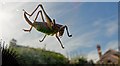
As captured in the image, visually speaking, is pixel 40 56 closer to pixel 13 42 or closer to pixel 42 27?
pixel 13 42

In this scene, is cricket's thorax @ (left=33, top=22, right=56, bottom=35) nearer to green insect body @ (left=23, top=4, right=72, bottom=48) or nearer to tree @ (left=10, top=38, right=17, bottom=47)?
green insect body @ (left=23, top=4, right=72, bottom=48)

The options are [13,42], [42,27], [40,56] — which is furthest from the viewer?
[40,56]

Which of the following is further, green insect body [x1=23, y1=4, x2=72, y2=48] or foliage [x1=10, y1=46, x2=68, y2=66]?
foliage [x1=10, y1=46, x2=68, y2=66]

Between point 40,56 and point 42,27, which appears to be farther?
point 40,56

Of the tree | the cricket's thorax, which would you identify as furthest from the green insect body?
the tree

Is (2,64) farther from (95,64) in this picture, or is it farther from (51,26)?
(95,64)

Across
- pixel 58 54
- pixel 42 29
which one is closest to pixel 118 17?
pixel 58 54

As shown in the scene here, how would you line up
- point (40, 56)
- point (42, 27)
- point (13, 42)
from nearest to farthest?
1. point (42, 27)
2. point (13, 42)
3. point (40, 56)

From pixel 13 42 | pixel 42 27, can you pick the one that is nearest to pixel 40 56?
pixel 13 42

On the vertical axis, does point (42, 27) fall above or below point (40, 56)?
above

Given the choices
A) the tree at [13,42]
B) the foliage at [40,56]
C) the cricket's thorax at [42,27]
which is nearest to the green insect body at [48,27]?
the cricket's thorax at [42,27]

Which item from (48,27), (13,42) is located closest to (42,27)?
(48,27)
